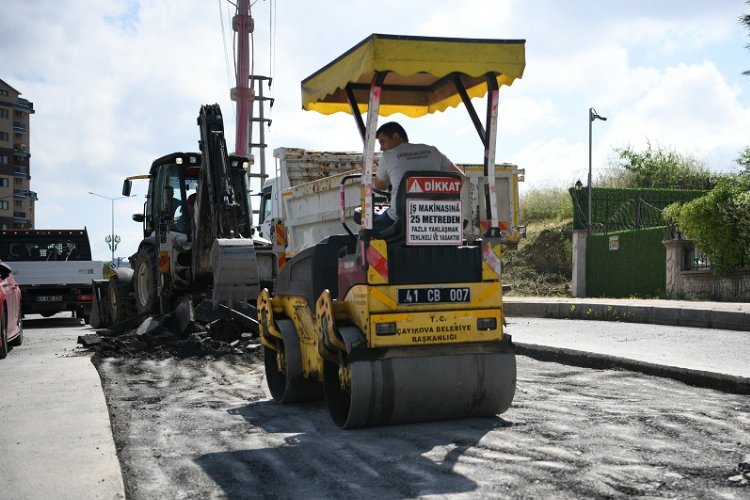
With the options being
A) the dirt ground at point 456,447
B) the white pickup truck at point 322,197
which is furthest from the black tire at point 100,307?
the dirt ground at point 456,447

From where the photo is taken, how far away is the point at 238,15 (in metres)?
41.0

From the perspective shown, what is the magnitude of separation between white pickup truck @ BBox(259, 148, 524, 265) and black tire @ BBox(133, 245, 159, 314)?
1985mm

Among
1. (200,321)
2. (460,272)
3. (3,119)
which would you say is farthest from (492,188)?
(3,119)

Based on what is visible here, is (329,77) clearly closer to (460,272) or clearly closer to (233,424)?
(460,272)

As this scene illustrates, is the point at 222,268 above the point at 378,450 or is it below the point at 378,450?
above

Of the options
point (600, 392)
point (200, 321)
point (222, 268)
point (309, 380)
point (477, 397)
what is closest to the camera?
point (477, 397)

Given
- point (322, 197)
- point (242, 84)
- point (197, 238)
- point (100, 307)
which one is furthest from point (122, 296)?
point (242, 84)

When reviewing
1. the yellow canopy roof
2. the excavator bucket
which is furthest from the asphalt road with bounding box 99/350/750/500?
the excavator bucket

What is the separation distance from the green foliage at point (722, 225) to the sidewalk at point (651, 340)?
113 inches

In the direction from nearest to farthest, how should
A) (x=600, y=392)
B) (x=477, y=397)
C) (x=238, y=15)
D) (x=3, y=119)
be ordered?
(x=477, y=397), (x=600, y=392), (x=238, y=15), (x=3, y=119)

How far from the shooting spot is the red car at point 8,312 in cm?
1212

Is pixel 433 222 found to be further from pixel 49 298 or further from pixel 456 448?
pixel 49 298

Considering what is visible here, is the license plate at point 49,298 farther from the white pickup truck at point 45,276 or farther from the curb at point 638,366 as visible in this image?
the curb at point 638,366

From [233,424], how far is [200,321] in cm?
614
